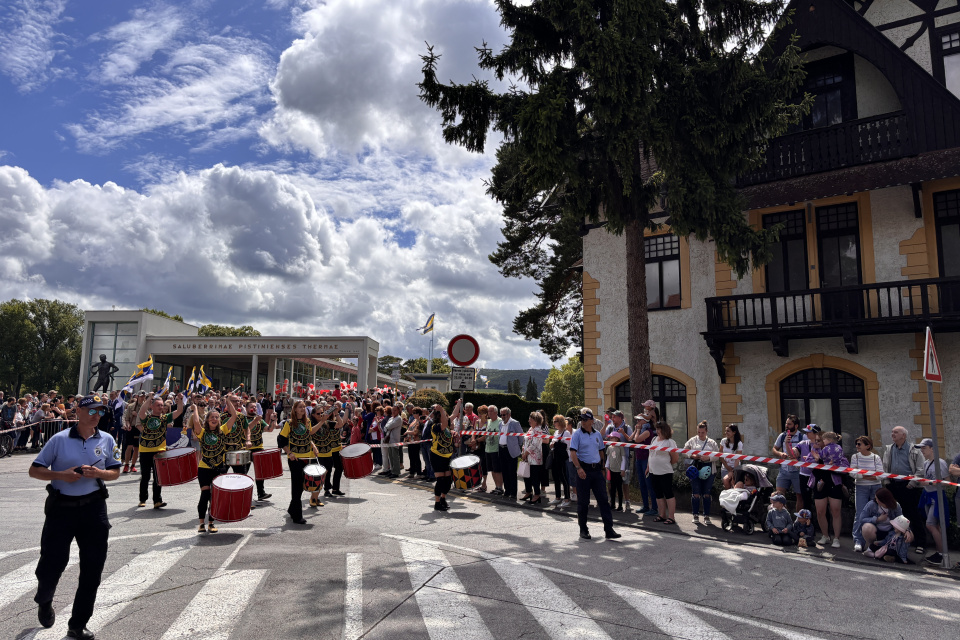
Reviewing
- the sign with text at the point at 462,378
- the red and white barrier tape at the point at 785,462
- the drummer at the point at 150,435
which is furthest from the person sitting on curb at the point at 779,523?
the drummer at the point at 150,435

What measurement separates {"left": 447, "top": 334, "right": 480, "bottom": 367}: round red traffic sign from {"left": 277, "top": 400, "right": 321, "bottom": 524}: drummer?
3.71 metres

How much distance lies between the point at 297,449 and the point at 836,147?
1433 centimetres

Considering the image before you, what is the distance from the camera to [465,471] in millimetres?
13344

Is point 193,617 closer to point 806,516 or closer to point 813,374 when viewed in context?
point 806,516

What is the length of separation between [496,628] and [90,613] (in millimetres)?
3169

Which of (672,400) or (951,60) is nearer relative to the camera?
(951,60)

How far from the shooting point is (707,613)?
5.97 metres

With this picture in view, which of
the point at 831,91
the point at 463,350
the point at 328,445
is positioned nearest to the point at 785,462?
the point at 463,350

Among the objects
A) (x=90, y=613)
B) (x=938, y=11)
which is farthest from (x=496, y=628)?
(x=938, y=11)

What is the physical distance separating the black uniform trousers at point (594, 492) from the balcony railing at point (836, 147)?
10.6m

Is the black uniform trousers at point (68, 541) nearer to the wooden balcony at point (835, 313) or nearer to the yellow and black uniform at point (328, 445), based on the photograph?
the yellow and black uniform at point (328, 445)

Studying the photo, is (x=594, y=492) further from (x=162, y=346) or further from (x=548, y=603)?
(x=162, y=346)

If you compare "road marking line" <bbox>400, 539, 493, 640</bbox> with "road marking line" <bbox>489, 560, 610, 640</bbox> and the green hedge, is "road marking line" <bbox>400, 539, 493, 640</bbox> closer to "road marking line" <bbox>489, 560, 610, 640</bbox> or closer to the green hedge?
"road marking line" <bbox>489, 560, 610, 640</bbox>

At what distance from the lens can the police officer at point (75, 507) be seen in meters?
5.25
